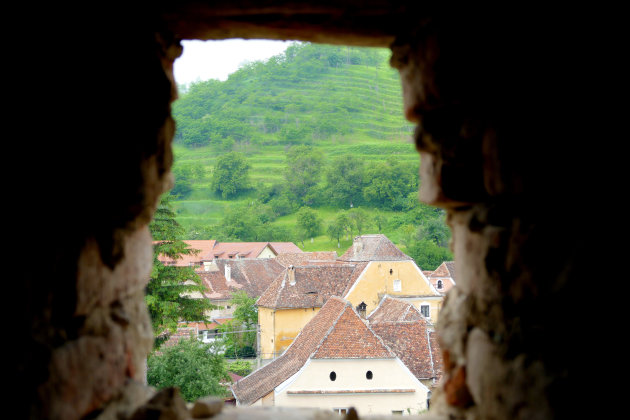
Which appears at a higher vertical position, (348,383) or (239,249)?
(239,249)

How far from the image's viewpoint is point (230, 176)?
88938mm

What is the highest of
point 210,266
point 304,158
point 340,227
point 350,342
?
point 304,158

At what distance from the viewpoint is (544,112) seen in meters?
1.90

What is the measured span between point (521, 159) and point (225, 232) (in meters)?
75.3

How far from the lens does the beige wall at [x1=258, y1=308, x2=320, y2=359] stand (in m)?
30.7

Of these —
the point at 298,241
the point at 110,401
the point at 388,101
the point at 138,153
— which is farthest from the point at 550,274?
the point at 388,101

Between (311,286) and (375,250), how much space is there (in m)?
4.95

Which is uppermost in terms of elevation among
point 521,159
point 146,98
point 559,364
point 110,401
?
point 146,98

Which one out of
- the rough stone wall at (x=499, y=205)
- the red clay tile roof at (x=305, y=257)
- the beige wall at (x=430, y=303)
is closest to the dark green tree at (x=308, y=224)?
the red clay tile roof at (x=305, y=257)

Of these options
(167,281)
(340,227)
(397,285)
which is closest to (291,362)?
(167,281)

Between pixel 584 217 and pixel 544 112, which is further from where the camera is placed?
pixel 544 112

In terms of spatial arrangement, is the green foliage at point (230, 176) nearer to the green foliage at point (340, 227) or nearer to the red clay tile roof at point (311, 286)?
the green foliage at point (340, 227)

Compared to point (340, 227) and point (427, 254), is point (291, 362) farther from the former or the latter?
point (340, 227)

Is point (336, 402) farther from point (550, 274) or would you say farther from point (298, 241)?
point (298, 241)
